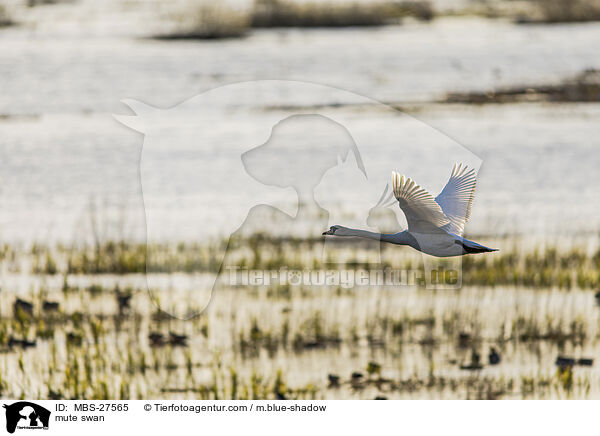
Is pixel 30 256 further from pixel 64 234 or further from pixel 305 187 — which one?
pixel 305 187

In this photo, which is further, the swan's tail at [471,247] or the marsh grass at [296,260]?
the marsh grass at [296,260]

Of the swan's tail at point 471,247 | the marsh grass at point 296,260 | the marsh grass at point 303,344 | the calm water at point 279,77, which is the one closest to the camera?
the swan's tail at point 471,247

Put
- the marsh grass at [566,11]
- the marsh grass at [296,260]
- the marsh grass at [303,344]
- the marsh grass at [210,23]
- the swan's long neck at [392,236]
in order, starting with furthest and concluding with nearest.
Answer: the marsh grass at [566,11] < the marsh grass at [210,23] < the marsh grass at [296,260] < the marsh grass at [303,344] < the swan's long neck at [392,236]

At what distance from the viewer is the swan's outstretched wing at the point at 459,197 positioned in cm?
434

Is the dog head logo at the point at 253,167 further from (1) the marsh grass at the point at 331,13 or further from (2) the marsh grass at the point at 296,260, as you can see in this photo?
(1) the marsh grass at the point at 331,13

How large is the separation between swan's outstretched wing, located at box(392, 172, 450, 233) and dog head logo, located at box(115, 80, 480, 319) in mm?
1949

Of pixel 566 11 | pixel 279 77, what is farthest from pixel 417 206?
pixel 566 11

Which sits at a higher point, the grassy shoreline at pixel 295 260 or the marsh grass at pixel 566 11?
the marsh grass at pixel 566 11

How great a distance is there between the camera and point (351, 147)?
28.7 feet

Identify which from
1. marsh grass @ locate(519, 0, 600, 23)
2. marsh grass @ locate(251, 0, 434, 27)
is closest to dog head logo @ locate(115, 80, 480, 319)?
marsh grass @ locate(251, 0, 434, 27)
